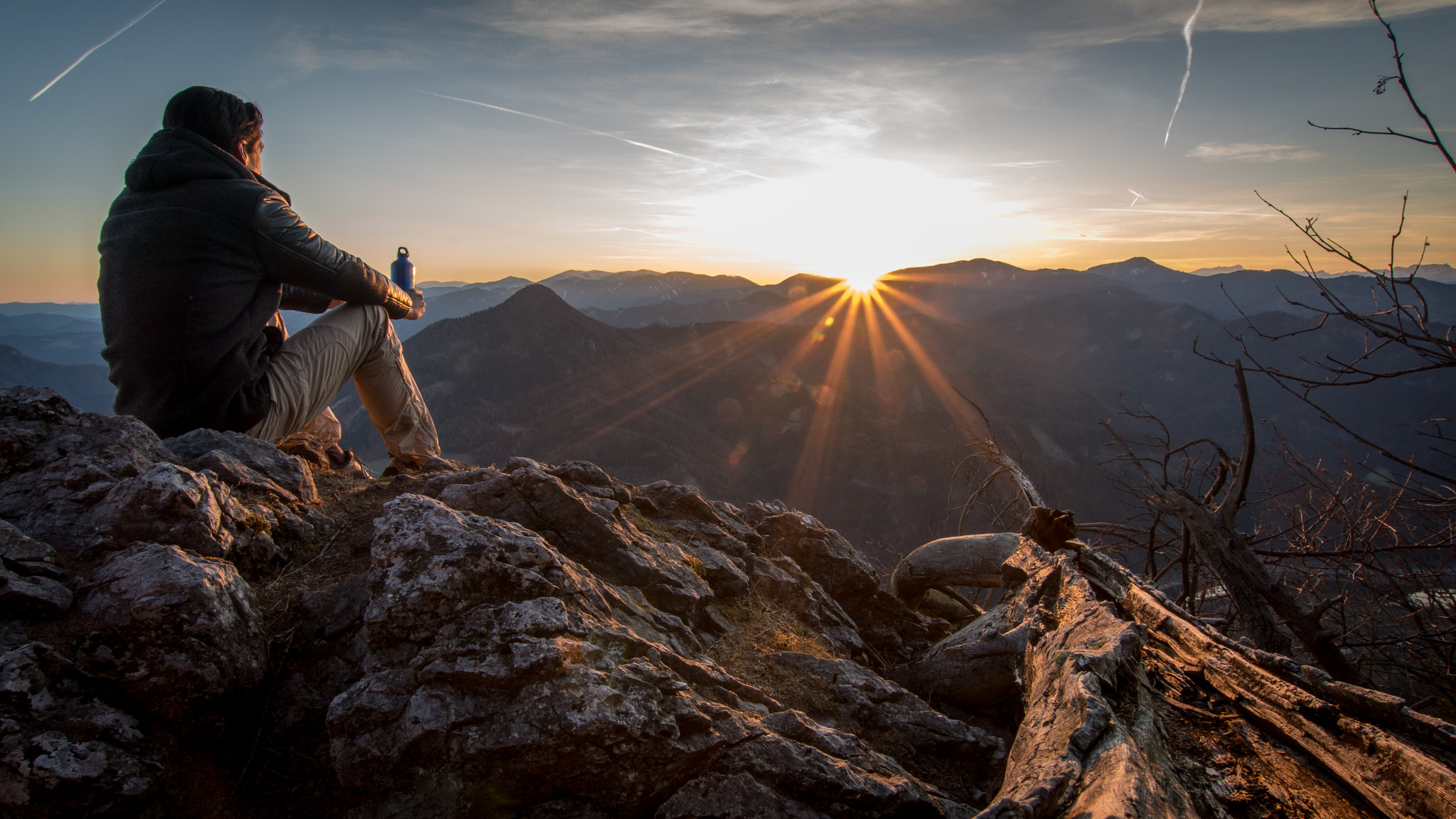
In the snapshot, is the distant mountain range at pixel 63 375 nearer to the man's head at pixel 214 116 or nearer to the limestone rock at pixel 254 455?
the man's head at pixel 214 116

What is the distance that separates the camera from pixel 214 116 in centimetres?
394

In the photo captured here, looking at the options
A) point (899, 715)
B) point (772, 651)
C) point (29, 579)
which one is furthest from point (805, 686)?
point (29, 579)

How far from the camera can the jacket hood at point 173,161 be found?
3.68 m

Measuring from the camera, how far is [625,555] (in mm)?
3799

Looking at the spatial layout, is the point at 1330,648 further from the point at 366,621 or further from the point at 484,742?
the point at 366,621

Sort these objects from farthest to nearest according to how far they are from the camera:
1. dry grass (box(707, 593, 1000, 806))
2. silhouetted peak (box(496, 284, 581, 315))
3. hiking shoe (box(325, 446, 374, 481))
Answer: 1. silhouetted peak (box(496, 284, 581, 315))
2. hiking shoe (box(325, 446, 374, 481))
3. dry grass (box(707, 593, 1000, 806))

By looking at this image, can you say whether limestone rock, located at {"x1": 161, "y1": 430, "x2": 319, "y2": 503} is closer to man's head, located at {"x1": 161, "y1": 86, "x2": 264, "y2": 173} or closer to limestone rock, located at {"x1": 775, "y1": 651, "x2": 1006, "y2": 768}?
man's head, located at {"x1": 161, "y1": 86, "x2": 264, "y2": 173}

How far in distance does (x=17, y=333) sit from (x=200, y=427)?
193500 millimetres

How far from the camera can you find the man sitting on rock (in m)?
3.66

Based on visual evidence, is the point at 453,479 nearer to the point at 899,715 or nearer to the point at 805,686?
the point at 805,686

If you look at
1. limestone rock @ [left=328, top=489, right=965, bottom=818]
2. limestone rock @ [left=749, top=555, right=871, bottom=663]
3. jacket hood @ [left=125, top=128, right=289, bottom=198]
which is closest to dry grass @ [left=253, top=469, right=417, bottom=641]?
limestone rock @ [left=328, top=489, right=965, bottom=818]

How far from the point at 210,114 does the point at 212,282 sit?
1135 mm

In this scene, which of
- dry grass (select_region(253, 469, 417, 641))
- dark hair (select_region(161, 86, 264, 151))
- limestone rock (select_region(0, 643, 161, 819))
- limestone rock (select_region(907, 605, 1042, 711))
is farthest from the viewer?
limestone rock (select_region(907, 605, 1042, 711))

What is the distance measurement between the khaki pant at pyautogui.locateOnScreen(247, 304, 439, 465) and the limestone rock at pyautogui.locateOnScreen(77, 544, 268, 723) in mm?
2341
